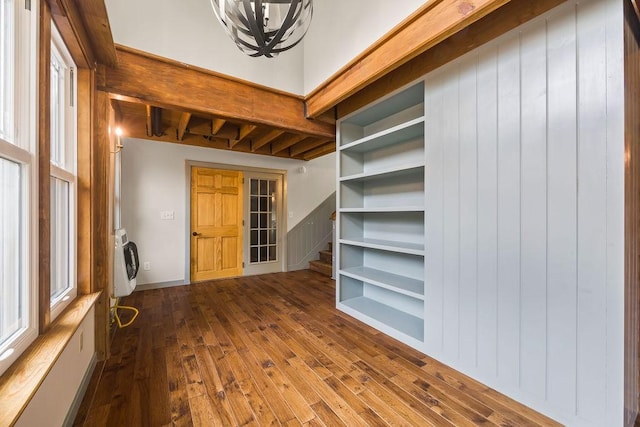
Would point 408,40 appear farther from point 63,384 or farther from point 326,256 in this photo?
point 326,256

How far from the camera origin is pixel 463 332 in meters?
1.86

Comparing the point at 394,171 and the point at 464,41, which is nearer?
the point at 464,41

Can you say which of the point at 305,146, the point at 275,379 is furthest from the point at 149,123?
the point at 275,379

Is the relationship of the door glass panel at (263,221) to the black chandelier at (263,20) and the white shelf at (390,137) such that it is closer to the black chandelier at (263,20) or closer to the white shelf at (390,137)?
the white shelf at (390,137)

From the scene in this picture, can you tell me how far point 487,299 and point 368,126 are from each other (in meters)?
2.32

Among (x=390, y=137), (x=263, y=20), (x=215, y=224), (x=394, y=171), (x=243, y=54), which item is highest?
(x=243, y=54)

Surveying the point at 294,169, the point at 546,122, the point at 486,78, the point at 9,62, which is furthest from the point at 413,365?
the point at 294,169

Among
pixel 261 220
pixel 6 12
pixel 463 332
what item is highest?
→ pixel 6 12

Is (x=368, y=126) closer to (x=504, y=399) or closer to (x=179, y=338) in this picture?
(x=504, y=399)

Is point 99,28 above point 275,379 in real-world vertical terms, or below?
above

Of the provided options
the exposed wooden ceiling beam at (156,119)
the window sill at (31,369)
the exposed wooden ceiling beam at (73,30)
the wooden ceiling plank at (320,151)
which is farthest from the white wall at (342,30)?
the window sill at (31,369)

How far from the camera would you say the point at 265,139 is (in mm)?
3943

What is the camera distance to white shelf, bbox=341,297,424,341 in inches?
93.7

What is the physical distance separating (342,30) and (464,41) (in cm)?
117
